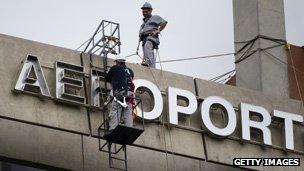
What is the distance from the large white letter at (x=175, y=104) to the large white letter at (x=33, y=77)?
3477 millimetres

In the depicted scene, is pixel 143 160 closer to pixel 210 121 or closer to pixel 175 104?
pixel 175 104

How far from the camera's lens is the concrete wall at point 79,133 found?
2747 cm

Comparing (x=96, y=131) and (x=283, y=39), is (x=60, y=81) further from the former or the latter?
(x=283, y=39)

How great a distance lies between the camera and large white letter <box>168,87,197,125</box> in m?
29.4

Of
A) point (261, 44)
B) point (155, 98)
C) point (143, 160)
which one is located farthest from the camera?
point (261, 44)

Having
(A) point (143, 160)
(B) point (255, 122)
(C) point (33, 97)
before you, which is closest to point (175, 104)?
(A) point (143, 160)

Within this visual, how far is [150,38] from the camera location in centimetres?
3025

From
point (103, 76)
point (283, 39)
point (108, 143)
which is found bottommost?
point (108, 143)

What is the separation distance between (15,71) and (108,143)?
2826mm

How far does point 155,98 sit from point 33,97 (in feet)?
11.0

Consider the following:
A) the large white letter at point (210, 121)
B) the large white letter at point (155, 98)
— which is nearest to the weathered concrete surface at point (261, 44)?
the large white letter at point (210, 121)

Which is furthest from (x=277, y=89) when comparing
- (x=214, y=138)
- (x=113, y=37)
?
(x=113, y=37)

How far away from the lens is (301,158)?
31.8m

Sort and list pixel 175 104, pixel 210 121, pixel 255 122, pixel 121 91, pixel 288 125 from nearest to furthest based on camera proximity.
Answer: pixel 121 91
pixel 175 104
pixel 210 121
pixel 255 122
pixel 288 125
